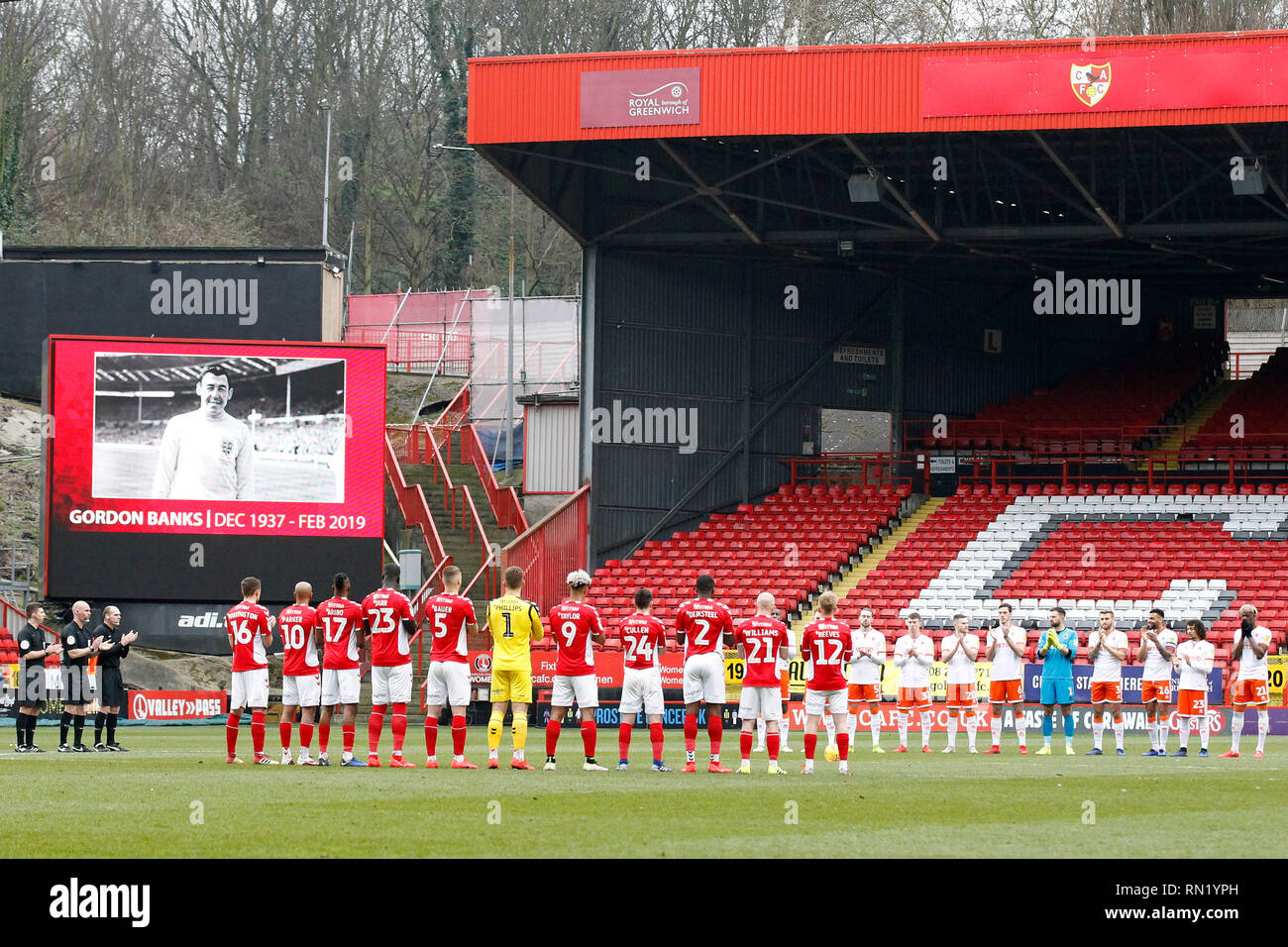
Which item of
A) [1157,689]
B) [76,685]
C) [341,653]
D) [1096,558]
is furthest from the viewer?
[1096,558]

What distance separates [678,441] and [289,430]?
32.5ft

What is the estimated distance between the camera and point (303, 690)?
19891 millimetres

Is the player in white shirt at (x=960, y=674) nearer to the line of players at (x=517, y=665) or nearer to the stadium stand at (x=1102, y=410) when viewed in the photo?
the line of players at (x=517, y=665)

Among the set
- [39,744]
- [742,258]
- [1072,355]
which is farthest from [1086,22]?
[39,744]

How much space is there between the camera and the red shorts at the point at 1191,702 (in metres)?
24.8

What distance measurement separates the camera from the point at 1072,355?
48.8 metres

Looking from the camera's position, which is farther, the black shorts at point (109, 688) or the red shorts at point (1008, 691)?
the red shorts at point (1008, 691)

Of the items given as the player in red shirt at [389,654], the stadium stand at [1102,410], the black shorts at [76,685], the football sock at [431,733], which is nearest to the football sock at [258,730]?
the player in red shirt at [389,654]

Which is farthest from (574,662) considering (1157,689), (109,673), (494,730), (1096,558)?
(1096,558)

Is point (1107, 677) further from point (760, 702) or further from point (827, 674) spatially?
point (760, 702)

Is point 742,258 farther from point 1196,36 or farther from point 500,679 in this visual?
point 500,679

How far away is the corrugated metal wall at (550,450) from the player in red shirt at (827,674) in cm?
2536

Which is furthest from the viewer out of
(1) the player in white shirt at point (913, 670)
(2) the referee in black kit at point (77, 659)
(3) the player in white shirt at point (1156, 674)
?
(1) the player in white shirt at point (913, 670)

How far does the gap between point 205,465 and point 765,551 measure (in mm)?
12118
